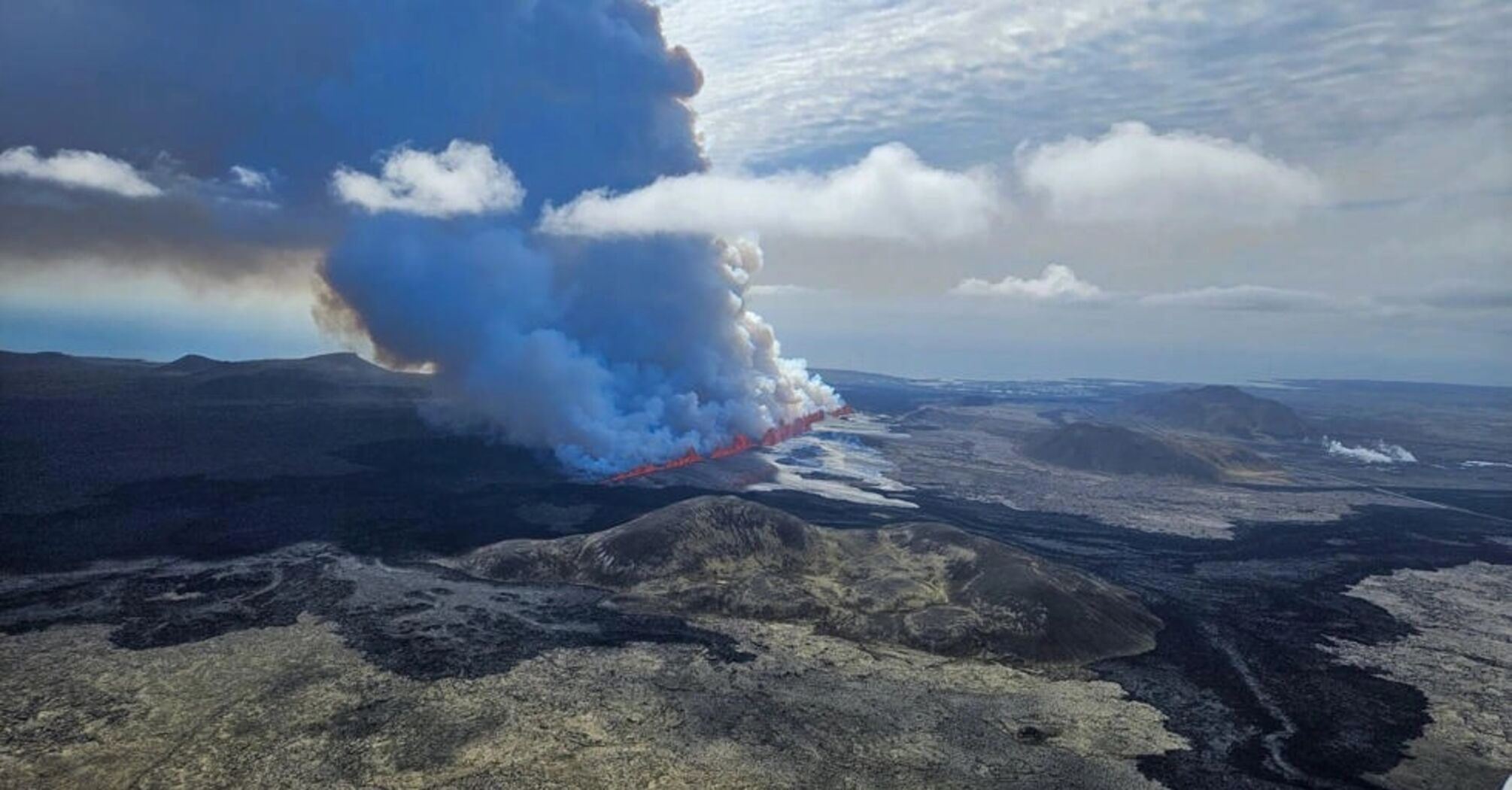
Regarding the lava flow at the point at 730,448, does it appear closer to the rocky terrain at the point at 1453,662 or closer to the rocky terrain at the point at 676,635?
the rocky terrain at the point at 676,635

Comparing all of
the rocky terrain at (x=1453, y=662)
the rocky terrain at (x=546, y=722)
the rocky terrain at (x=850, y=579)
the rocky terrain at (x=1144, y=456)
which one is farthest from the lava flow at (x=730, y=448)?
the rocky terrain at (x=1453, y=662)

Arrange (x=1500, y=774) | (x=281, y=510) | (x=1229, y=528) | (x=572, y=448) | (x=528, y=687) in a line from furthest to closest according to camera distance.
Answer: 1. (x=572, y=448)
2. (x=1229, y=528)
3. (x=281, y=510)
4. (x=528, y=687)
5. (x=1500, y=774)

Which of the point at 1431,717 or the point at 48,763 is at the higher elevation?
the point at 48,763

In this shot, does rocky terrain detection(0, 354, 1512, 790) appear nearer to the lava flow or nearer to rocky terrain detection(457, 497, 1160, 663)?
rocky terrain detection(457, 497, 1160, 663)

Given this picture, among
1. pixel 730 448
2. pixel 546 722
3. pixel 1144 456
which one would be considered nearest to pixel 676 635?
pixel 546 722

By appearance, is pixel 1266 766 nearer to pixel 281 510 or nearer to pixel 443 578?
pixel 443 578

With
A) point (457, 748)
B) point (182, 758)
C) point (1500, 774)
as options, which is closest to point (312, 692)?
point (182, 758)
